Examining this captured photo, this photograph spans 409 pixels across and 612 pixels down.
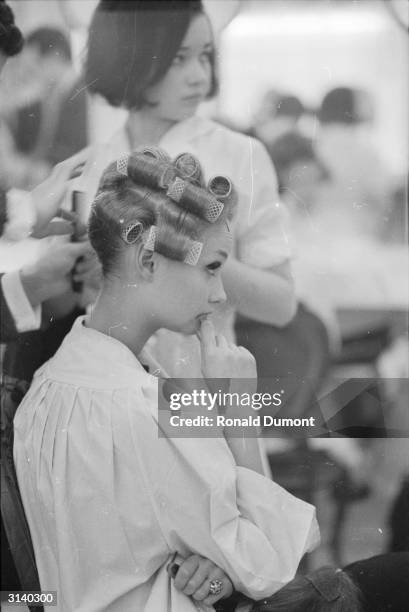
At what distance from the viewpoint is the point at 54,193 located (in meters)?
1.99

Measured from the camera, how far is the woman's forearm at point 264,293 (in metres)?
1.97

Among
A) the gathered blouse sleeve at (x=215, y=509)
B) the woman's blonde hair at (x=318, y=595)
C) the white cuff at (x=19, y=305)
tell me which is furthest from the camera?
the white cuff at (x=19, y=305)

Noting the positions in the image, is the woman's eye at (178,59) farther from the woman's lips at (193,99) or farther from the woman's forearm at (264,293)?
the woman's forearm at (264,293)

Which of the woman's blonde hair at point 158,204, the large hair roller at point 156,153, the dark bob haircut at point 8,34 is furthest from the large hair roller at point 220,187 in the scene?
the dark bob haircut at point 8,34

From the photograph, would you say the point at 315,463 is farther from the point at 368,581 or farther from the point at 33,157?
the point at 33,157

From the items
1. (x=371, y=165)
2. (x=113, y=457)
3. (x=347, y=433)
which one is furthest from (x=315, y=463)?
(x=371, y=165)

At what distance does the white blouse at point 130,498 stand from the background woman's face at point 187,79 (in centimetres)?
57

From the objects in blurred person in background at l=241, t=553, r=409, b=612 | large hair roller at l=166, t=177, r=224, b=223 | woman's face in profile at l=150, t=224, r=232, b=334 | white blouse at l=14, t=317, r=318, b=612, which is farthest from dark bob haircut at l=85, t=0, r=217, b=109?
blurred person in background at l=241, t=553, r=409, b=612

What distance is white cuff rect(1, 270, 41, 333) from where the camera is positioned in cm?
204

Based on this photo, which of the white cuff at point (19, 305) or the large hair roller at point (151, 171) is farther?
the white cuff at point (19, 305)

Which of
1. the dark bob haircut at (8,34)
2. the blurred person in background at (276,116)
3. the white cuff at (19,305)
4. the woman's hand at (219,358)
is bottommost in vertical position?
the woman's hand at (219,358)

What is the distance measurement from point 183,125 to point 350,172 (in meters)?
0.41

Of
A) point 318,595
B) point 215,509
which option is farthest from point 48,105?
point 318,595

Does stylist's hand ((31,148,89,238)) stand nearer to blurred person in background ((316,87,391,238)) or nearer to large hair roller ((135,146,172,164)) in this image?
large hair roller ((135,146,172,164))
